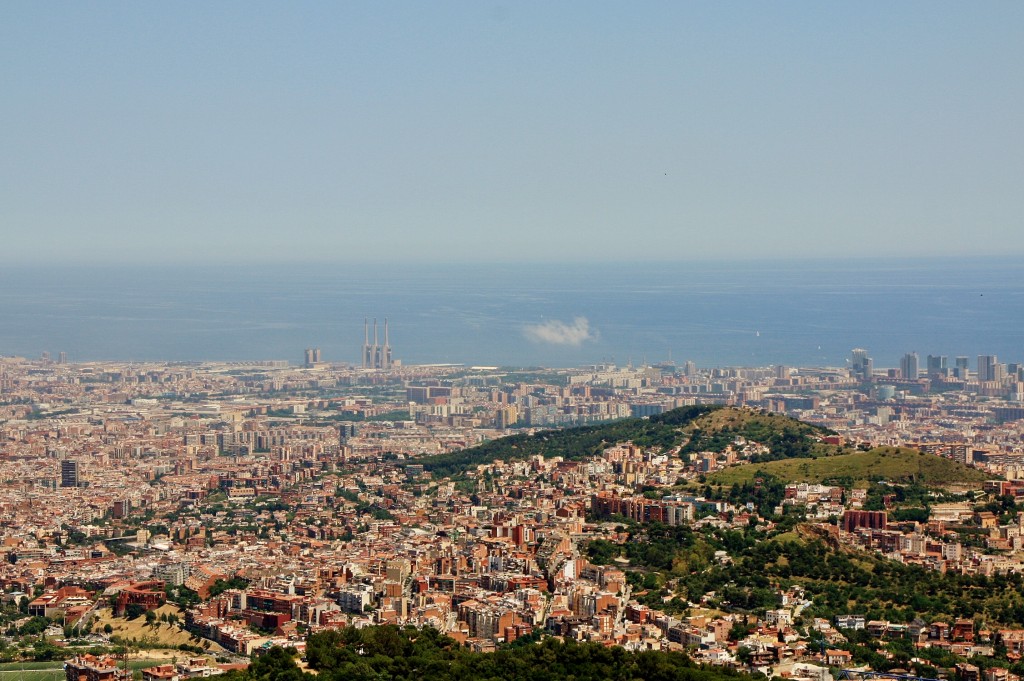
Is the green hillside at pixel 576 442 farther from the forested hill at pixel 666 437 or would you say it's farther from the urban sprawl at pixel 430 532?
the urban sprawl at pixel 430 532

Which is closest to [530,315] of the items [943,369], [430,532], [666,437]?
[943,369]

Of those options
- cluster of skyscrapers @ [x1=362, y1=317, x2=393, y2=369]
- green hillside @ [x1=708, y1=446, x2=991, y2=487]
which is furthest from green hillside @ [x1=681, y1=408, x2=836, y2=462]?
cluster of skyscrapers @ [x1=362, y1=317, x2=393, y2=369]

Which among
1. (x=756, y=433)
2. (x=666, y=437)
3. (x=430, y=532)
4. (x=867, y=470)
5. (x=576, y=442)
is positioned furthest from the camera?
(x=576, y=442)

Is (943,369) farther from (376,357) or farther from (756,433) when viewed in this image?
(756,433)

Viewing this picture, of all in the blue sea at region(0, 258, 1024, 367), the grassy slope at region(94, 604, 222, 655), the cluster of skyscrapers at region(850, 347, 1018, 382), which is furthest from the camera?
the blue sea at region(0, 258, 1024, 367)

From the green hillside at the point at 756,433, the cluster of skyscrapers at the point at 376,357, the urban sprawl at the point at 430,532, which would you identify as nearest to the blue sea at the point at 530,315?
the cluster of skyscrapers at the point at 376,357

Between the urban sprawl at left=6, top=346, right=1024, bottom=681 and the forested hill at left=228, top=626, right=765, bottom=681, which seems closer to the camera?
the forested hill at left=228, top=626, right=765, bottom=681

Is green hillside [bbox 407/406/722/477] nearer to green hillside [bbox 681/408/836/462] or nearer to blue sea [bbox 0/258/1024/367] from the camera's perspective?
green hillside [bbox 681/408/836/462]
